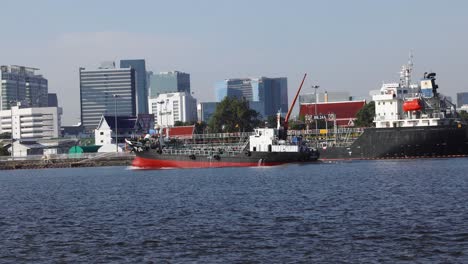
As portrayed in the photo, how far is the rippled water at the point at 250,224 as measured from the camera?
1320 inches

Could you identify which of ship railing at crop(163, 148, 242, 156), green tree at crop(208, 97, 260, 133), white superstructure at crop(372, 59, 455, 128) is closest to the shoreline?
green tree at crop(208, 97, 260, 133)

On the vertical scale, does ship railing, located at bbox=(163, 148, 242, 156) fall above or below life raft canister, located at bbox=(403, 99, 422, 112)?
below

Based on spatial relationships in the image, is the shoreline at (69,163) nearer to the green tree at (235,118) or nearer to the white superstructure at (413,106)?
the green tree at (235,118)

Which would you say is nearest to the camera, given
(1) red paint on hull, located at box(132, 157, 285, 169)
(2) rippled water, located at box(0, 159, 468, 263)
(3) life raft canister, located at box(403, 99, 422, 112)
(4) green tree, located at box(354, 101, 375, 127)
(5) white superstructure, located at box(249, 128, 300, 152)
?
(2) rippled water, located at box(0, 159, 468, 263)

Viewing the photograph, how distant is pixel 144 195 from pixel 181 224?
2310 cm

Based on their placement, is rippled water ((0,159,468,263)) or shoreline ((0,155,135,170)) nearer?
rippled water ((0,159,468,263))

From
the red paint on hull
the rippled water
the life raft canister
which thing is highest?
the life raft canister

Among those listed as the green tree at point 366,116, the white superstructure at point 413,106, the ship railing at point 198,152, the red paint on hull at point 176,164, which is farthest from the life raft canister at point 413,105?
the green tree at point 366,116

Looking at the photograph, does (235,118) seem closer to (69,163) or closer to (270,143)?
(69,163)

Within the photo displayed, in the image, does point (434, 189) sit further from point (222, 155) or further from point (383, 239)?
point (222, 155)

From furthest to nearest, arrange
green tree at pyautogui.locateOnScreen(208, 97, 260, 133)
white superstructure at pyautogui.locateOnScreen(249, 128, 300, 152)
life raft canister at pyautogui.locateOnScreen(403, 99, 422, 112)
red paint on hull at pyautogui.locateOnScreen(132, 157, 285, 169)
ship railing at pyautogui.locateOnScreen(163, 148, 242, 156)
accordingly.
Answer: green tree at pyautogui.locateOnScreen(208, 97, 260, 133) → life raft canister at pyautogui.locateOnScreen(403, 99, 422, 112) → ship railing at pyautogui.locateOnScreen(163, 148, 242, 156) → red paint on hull at pyautogui.locateOnScreen(132, 157, 285, 169) → white superstructure at pyautogui.locateOnScreen(249, 128, 300, 152)

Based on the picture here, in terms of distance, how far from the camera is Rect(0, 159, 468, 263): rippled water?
3353cm

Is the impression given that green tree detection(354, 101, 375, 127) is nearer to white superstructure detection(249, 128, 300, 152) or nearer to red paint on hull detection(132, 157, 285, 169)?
red paint on hull detection(132, 157, 285, 169)

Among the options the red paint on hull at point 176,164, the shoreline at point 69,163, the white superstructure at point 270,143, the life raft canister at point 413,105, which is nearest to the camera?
the white superstructure at point 270,143
